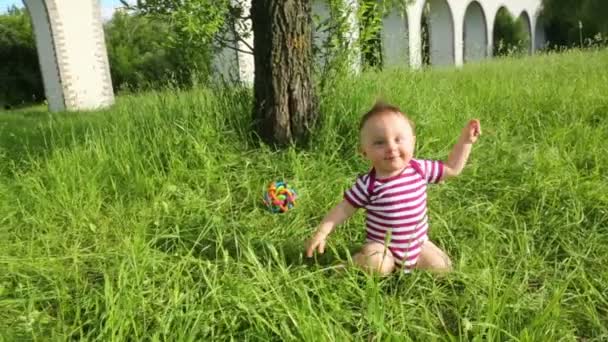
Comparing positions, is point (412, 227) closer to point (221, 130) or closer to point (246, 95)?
point (221, 130)

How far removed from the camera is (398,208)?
1754mm

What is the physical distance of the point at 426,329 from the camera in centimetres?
146

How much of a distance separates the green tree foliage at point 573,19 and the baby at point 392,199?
19.9 meters

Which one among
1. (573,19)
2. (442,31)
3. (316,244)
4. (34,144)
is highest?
(573,19)

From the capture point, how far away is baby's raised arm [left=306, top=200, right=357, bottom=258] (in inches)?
66.8

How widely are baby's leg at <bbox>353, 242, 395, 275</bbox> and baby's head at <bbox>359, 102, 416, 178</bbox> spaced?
289 mm

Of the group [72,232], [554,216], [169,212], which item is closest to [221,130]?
[169,212]

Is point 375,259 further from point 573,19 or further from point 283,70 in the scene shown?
point 573,19

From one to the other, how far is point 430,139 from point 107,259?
1.95 meters

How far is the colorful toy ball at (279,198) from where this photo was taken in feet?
7.69

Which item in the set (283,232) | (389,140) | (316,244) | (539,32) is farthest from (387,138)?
(539,32)

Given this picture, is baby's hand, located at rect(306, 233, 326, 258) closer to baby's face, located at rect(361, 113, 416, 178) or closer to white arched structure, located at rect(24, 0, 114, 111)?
baby's face, located at rect(361, 113, 416, 178)

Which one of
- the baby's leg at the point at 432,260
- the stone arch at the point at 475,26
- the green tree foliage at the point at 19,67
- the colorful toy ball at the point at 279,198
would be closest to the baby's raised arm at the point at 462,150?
the baby's leg at the point at 432,260

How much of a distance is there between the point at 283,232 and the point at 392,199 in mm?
592
